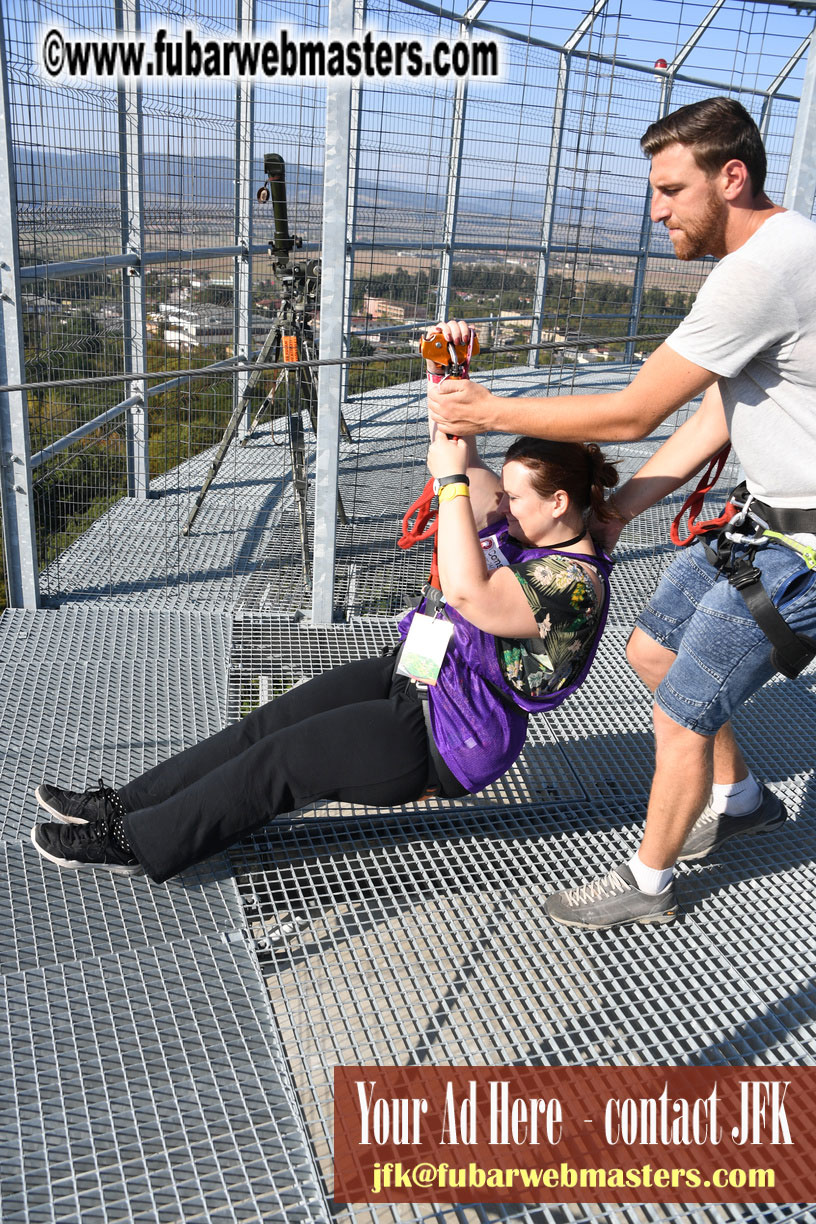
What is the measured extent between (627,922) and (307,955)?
713 mm

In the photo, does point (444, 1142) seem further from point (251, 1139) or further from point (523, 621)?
point (523, 621)

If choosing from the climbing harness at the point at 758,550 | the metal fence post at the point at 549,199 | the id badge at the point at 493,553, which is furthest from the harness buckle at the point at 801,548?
the metal fence post at the point at 549,199

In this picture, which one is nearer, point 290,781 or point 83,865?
point 290,781

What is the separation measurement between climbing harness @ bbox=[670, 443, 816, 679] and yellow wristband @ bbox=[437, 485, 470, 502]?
54 cm

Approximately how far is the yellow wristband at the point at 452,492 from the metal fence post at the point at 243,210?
255 centimetres

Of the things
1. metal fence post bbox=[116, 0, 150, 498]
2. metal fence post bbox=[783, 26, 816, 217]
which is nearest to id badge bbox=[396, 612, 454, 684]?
metal fence post bbox=[116, 0, 150, 498]

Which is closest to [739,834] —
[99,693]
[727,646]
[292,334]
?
[727,646]

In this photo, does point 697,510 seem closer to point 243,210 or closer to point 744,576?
point 744,576

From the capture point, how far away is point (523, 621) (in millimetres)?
1767

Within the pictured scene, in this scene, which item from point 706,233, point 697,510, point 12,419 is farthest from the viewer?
point 12,419

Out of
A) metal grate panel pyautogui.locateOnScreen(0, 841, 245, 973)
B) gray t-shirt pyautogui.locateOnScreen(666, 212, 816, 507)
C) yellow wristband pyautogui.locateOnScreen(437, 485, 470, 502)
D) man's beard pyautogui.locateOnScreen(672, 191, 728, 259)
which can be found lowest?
metal grate panel pyautogui.locateOnScreen(0, 841, 245, 973)

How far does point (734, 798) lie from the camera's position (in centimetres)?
237

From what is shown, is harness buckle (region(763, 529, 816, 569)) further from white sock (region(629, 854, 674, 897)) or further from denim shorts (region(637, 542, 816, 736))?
white sock (region(629, 854, 674, 897))

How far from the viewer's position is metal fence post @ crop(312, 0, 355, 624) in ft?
9.52
